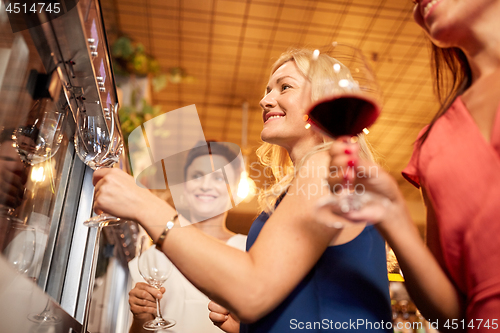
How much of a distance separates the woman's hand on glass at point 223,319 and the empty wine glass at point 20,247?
0.51 m

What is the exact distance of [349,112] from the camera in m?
0.69

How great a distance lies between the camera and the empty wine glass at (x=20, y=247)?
672 mm

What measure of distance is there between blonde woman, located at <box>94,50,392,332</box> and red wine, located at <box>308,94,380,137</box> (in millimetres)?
59

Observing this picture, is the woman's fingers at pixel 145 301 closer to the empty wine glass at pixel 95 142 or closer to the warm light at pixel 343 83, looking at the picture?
the empty wine glass at pixel 95 142

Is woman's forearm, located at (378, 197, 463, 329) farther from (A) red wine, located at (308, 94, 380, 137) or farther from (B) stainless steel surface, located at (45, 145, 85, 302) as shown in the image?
(B) stainless steel surface, located at (45, 145, 85, 302)

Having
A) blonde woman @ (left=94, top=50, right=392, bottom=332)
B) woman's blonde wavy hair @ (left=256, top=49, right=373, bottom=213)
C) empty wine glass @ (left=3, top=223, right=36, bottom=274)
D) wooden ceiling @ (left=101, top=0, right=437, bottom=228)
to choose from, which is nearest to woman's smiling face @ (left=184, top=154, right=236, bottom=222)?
woman's blonde wavy hair @ (left=256, top=49, right=373, bottom=213)

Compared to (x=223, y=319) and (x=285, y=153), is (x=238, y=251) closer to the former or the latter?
(x=223, y=319)

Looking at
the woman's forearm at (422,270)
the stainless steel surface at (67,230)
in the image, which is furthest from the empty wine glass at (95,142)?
the woman's forearm at (422,270)

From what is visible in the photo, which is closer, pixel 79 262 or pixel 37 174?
pixel 37 174

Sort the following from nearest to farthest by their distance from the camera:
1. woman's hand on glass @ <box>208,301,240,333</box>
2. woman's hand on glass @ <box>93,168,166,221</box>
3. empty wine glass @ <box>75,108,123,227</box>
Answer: woman's hand on glass @ <box>93,168,166,221</box> < empty wine glass @ <box>75,108,123,227</box> < woman's hand on glass @ <box>208,301,240,333</box>

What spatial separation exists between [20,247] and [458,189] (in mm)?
774

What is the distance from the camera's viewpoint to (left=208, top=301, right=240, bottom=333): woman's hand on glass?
41.9 inches

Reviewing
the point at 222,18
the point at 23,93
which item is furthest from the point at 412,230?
the point at 222,18

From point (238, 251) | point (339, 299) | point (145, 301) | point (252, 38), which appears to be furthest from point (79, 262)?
point (252, 38)
